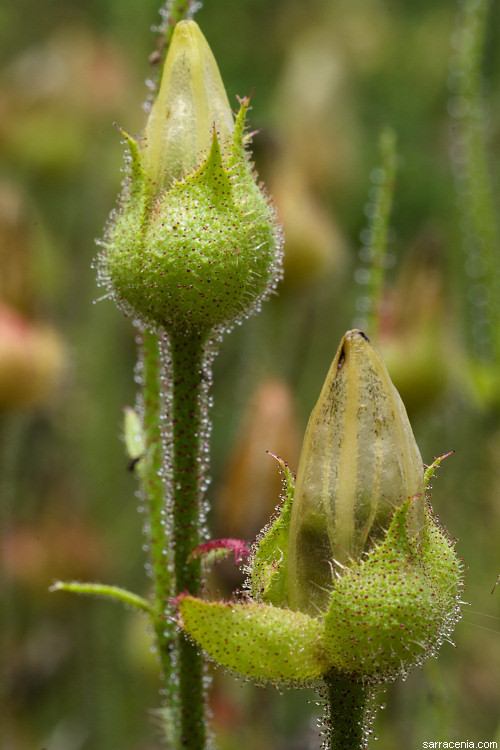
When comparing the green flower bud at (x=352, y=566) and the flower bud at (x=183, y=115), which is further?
the flower bud at (x=183, y=115)

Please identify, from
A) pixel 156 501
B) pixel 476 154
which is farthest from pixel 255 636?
pixel 476 154

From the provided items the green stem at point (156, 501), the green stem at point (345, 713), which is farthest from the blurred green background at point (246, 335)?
the green stem at point (345, 713)

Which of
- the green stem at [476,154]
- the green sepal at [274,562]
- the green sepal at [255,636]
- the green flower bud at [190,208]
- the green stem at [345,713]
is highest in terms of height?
the green stem at [476,154]

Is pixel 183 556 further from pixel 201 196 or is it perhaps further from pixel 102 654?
pixel 102 654

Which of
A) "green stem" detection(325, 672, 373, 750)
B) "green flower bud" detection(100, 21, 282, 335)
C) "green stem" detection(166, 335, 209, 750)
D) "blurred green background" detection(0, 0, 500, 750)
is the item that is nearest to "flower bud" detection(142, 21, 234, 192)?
"green flower bud" detection(100, 21, 282, 335)

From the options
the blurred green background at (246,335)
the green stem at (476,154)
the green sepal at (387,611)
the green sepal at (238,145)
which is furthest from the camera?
the blurred green background at (246,335)

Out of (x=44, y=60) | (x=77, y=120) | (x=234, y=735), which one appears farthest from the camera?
(x=44, y=60)

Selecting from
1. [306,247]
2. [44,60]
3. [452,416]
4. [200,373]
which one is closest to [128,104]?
[44,60]

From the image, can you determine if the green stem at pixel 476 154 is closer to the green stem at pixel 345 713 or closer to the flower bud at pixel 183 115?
the flower bud at pixel 183 115
